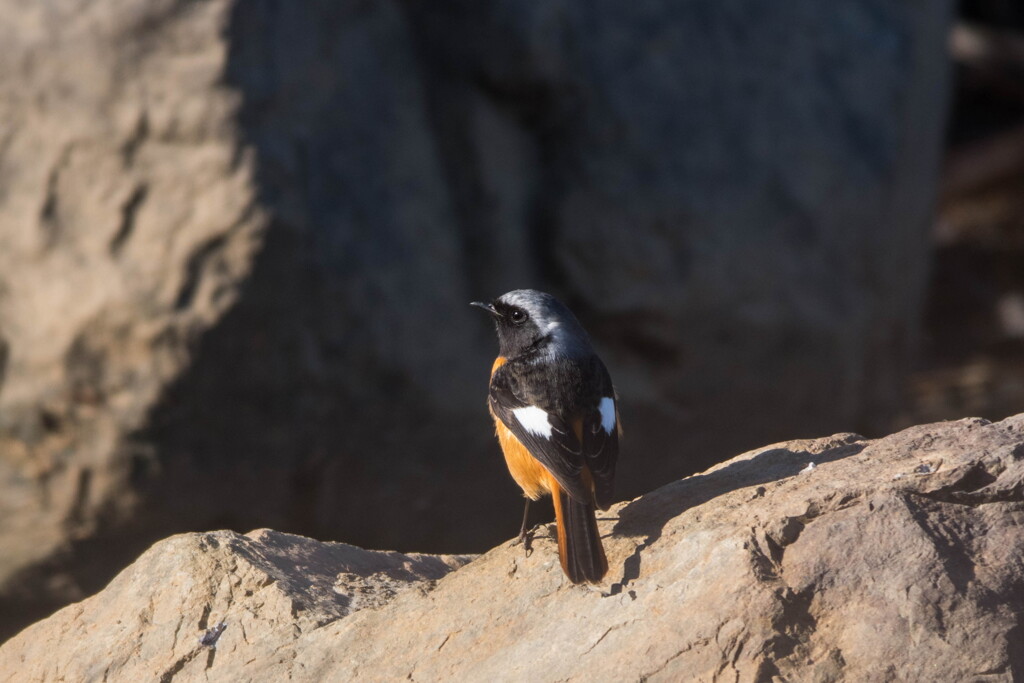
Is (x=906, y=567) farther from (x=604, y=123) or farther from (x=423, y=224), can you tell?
(x=604, y=123)

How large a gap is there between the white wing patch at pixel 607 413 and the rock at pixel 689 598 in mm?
268

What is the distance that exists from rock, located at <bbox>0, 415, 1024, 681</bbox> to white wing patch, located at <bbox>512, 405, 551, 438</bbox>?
34 centimetres

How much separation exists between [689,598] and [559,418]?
0.94m

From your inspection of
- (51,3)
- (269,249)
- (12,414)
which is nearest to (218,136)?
(269,249)

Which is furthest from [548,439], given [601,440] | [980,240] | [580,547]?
[980,240]

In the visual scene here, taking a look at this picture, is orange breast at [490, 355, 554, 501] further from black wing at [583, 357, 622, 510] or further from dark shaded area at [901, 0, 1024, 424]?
dark shaded area at [901, 0, 1024, 424]

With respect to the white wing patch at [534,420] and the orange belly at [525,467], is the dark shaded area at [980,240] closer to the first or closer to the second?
the orange belly at [525,467]

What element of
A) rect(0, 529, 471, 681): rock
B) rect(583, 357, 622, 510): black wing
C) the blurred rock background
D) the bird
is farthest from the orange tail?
the blurred rock background

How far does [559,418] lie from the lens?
397cm

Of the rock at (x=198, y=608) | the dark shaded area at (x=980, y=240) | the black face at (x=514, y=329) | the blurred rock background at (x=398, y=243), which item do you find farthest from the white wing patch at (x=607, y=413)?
the dark shaded area at (x=980, y=240)

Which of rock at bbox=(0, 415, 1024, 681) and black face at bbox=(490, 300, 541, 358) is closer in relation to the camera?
rock at bbox=(0, 415, 1024, 681)

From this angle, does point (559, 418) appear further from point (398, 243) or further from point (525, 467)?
point (398, 243)

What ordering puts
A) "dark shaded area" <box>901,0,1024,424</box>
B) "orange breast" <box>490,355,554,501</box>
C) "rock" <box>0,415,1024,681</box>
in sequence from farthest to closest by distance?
1. "dark shaded area" <box>901,0,1024,424</box>
2. "orange breast" <box>490,355,554,501</box>
3. "rock" <box>0,415,1024,681</box>

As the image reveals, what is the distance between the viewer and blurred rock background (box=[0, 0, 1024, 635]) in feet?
19.2
